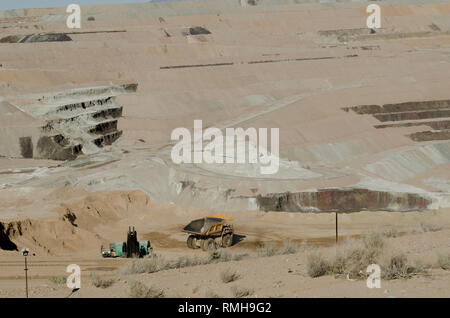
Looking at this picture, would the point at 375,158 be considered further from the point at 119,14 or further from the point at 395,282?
the point at 119,14

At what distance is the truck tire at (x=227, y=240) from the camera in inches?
1099

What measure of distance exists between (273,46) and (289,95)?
2801cm

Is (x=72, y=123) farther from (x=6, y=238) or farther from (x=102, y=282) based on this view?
(x=102, y=282)

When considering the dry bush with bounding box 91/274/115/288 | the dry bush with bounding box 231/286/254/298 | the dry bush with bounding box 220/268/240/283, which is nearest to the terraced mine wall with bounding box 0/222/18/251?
the dry bush with bounding box 91/274/115/288

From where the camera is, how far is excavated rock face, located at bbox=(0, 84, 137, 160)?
160ft

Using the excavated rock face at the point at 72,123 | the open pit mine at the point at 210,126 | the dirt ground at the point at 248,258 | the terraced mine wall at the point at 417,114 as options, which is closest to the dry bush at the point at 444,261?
the dirt ground at the point at 248,258

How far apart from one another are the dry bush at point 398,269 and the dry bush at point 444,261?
0.85 m

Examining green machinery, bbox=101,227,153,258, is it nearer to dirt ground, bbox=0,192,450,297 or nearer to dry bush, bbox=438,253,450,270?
dirt ground, bbox=0,192,450,297

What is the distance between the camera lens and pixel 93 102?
58.8m

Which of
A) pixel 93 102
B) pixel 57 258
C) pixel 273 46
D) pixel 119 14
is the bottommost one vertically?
pixel 57 258

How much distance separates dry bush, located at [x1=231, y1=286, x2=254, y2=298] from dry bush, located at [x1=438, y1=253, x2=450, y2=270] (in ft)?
11.5

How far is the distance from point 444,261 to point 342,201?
2239cm

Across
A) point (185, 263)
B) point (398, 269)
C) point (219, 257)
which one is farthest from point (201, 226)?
point (398, 269)
